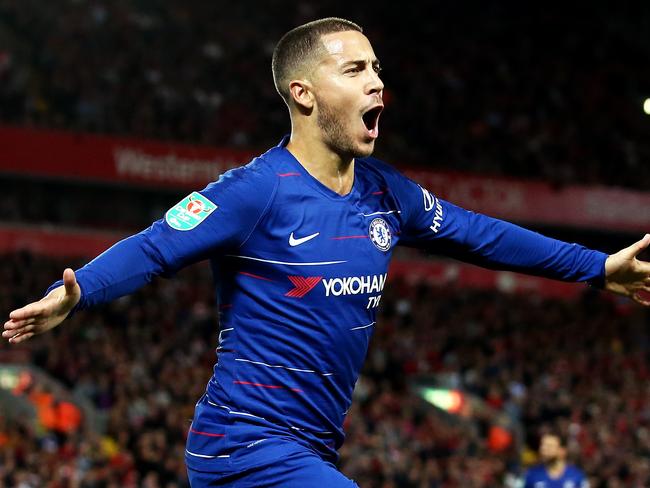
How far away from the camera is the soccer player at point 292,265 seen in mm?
3623

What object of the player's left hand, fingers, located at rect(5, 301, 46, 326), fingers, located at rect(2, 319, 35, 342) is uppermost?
the player's left hand

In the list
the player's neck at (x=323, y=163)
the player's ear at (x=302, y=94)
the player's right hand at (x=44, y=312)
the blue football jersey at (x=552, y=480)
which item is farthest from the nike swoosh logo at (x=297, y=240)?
the blue football jersey at (x=552, y=480)

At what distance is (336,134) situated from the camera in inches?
156

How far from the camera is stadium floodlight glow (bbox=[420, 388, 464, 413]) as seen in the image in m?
18.1

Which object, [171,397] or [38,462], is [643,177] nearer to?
[171,397]

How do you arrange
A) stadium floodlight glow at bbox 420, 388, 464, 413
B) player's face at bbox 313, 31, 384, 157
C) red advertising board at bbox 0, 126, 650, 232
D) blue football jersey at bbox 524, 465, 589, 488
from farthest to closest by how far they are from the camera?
red advertising board at bbox 0, 126, 650, 232
stadium floodlight glow at bbox 420, 388, 464, 413
blue football jersey at bbox 524, 465, 589, 488
player's face at bbox 313, 31, 384, 157

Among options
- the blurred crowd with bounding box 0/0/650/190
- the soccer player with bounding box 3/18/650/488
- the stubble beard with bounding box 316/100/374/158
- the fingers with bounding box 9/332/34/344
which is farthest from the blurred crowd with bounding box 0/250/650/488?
the fingers with bounding box 9/332/34/344

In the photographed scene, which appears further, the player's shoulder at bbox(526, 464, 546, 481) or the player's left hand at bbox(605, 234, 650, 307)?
the player's shoulder at bbox(526, 464, 546, 481)

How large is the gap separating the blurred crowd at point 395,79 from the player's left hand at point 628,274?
19608 millimetres

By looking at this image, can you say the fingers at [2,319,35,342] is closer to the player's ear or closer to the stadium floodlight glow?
the player's ear

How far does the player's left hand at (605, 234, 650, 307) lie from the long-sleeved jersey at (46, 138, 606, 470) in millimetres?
861

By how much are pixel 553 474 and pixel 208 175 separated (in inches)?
589

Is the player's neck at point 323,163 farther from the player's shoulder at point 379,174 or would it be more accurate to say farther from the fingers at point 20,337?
the fingers at point 20,337

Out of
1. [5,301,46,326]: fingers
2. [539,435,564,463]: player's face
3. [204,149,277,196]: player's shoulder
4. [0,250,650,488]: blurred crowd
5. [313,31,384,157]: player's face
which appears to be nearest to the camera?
[5,301,46,326]: fingers
